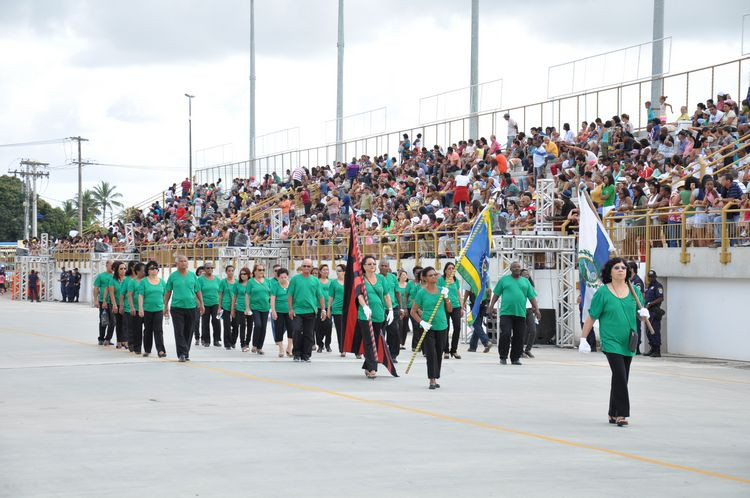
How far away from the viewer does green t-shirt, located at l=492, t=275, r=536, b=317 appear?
19578mm

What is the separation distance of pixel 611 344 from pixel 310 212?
31641mm

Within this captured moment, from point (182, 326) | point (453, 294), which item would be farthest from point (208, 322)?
point (453, 294)

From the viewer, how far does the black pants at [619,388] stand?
37.3 ft

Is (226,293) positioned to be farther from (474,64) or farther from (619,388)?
(474,64)

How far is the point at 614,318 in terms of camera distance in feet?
38.8

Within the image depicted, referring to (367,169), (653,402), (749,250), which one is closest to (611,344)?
(653,402)

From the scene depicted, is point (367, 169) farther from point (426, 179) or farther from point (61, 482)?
point (61, 482)

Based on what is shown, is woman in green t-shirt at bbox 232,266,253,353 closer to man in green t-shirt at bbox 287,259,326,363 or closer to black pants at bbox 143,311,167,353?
black pants at bbox 143,311,167,353

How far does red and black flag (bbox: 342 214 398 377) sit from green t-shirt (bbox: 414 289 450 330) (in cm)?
117

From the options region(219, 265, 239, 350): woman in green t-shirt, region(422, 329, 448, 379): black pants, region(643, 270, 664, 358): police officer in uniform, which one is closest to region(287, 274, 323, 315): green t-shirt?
region(219, 265, 239, 350): woman in green t-shirt

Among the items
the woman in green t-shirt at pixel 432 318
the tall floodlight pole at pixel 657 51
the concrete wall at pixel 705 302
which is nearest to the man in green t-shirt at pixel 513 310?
the woman in green t-shirt at pixel 432 318

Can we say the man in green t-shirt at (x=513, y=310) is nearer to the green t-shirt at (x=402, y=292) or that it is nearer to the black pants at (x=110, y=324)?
the green t-shirt at (x=402, y=292)

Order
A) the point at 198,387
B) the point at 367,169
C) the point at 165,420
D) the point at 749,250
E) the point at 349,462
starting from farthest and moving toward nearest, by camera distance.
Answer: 1. the point at 367,169
2. the point at 749,250
3. the point at 198,387
4. the point at 165,420
5. the point at 349,462

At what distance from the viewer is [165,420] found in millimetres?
11562
